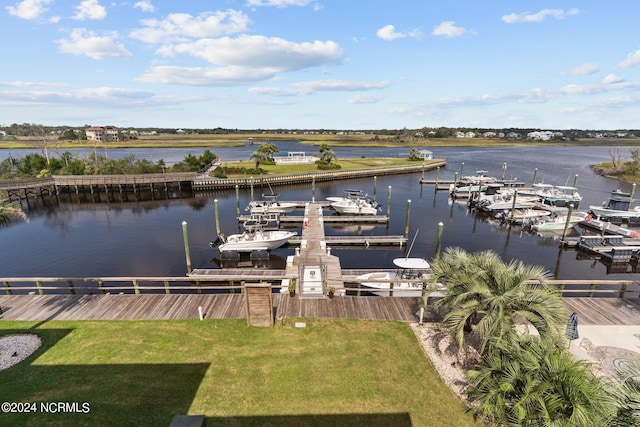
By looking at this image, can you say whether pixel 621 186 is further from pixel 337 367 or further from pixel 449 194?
pixel 337 367

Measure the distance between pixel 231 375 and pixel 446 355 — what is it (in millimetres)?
7522

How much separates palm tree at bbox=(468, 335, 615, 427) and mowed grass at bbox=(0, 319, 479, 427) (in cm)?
186

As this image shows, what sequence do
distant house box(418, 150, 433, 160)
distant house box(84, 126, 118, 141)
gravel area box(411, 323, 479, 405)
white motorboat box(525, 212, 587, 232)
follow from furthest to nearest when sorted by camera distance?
1. distant house box(84, 126, 118, 141)
2. distant house box(418, 150, 433, 160)
3. white motorboat box(525, 212, 587, 232)
4. gravel area box(411, 323, 479, 405)

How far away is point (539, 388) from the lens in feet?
21.6

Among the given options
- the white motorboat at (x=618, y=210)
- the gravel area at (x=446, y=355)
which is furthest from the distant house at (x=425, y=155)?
the gravel area at (x=446, y=355)

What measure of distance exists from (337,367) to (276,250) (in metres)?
20.0

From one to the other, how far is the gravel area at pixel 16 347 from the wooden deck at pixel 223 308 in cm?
132

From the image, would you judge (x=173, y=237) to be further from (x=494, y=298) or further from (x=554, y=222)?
(x=554, y=222)

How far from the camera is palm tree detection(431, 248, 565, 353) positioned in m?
8.45

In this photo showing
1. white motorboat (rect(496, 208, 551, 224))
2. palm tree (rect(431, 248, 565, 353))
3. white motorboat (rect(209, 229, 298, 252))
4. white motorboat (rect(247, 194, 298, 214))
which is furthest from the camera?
white motorboat (rect(496, 208, 551, 224))

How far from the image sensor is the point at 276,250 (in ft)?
97.8

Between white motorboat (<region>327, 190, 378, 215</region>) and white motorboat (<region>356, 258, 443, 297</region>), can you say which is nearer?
white motorboat (<region>356, 258, 443, 297</region>)

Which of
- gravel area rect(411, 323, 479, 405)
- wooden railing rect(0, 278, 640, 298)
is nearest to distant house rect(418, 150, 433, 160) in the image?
wooden railing rect(0, 278, 640, 298)

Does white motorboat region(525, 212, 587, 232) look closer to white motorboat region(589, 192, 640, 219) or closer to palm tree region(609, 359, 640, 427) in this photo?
white motorboat region(589, 192, 640, 219)
